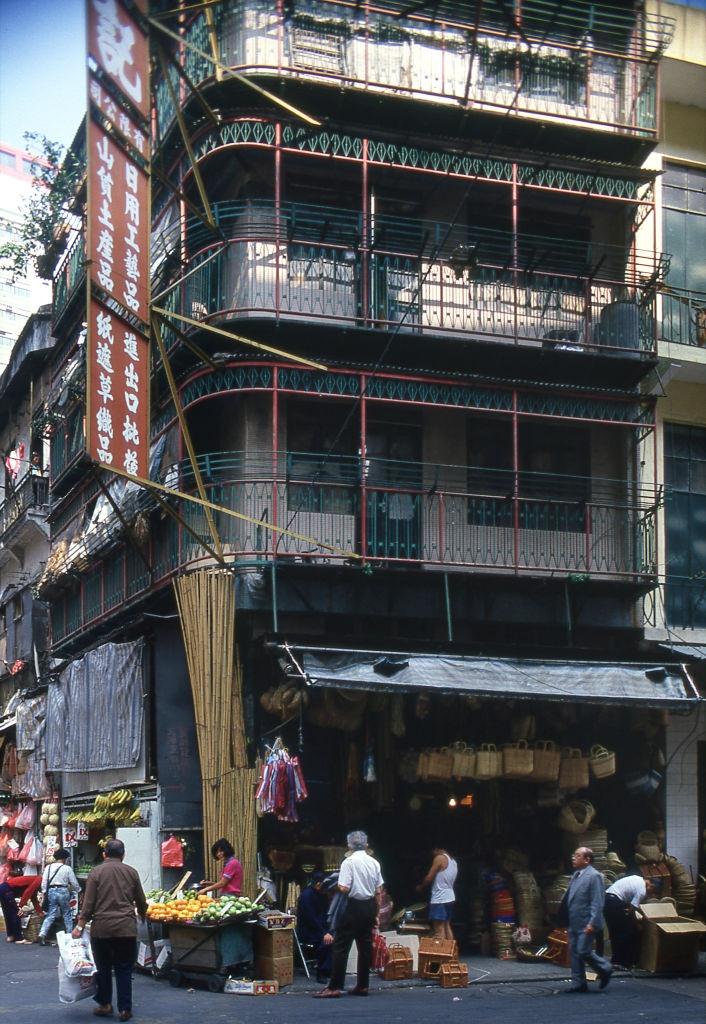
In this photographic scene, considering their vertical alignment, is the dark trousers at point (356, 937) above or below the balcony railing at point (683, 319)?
below

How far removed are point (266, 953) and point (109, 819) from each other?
18.8 feet

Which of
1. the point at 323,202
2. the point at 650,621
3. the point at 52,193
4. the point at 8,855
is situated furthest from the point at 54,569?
the point at 650,621

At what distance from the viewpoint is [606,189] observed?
2034cm

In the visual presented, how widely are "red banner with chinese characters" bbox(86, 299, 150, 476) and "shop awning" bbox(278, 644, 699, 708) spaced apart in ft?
9.62

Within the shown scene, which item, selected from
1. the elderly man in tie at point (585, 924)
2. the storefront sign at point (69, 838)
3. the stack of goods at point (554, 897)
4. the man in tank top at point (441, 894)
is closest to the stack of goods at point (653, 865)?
the stack of goods at point (554, 897)

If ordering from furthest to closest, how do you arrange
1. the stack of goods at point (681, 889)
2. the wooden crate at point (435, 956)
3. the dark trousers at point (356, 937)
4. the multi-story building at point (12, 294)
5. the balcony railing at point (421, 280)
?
1. the multi-story building at point (12, 294)
2. the balcony railing at point (421, 280)
3. the stack of goods at point (681, 889)
4. the wooden crate at point (435, 956)
5. the dark trousers at point (356, 937)

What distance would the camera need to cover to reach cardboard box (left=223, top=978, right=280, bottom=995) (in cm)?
1457

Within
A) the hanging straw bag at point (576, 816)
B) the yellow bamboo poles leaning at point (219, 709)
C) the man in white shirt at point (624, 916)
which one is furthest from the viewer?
the hanging straw bag at point (576, 816)

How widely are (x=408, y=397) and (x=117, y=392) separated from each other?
4008 millimetres

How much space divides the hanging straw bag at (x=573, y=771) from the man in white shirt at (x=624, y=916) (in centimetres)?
194

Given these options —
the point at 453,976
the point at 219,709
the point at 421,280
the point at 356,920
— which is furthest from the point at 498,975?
the point at 421,280

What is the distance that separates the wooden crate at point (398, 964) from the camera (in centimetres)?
1566

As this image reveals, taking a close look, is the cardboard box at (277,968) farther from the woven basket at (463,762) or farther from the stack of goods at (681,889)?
the stack of goods at (681,889)

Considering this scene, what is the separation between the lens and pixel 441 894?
1656cm
